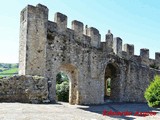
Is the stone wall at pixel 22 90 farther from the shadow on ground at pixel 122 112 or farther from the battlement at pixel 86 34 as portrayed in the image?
the battlement at pixel 86 34

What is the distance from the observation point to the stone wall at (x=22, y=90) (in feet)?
43.6

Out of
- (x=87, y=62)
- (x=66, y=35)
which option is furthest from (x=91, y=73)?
(x=66, y=35)

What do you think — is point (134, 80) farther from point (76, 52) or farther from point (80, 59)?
→ point (76, 52)

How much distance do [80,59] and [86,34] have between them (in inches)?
90.1

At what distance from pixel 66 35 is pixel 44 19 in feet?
7.93

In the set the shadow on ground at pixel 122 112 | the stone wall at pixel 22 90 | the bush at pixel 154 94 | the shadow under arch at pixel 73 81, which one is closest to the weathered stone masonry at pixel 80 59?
the shadow under arch at pixel 73 81

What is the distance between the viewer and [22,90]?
44.4ft

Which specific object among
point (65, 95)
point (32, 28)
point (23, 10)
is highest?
point (23, 10)

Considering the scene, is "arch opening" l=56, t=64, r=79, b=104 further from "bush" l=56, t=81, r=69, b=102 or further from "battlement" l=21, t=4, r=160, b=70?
"bush" l=56, t=81, r=69, b=102

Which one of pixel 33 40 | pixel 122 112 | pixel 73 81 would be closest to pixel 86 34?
pixel 73 81

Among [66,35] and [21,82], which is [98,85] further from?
[21,82]

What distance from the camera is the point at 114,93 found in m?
25.2

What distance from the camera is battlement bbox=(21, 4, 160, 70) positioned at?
1752 centimetres

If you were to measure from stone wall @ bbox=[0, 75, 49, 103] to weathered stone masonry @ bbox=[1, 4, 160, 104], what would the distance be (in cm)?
130
